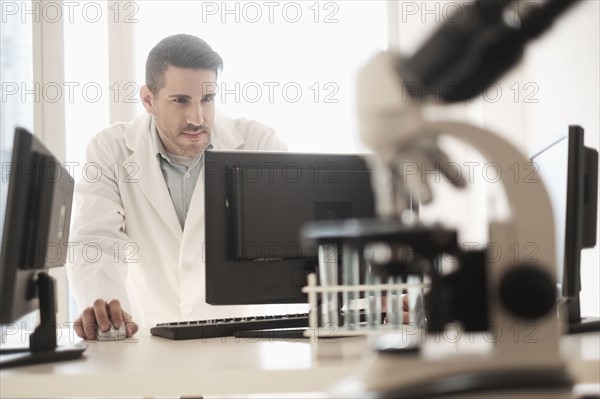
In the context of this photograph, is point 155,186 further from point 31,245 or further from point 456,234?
point 456,234

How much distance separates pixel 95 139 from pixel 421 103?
209cm

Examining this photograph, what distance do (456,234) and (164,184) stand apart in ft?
6.31

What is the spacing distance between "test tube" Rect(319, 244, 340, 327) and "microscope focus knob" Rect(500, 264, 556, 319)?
64cm

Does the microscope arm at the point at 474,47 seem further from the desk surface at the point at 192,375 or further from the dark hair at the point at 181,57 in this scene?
the dark hair at the point at 181,57

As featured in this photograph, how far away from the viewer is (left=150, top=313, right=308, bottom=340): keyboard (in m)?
1.80

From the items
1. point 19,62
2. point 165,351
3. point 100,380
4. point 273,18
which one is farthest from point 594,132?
point 19,62

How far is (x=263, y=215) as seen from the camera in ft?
5.72

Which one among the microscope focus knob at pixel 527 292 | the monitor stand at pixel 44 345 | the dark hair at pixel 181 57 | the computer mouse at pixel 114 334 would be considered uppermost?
the dark hair at pixel 181 57

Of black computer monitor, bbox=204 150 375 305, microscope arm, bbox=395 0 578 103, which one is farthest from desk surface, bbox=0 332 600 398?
microscope arm, bbox=395 0 578 103

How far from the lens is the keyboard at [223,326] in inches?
71.0

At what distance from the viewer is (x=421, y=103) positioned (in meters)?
0.77

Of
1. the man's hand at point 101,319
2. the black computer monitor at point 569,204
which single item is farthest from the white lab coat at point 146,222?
the black computer monitor at point 569,204

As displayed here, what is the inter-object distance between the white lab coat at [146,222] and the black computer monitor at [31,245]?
71 centimetres

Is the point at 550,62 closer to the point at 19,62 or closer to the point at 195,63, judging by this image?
the point at 195,63
